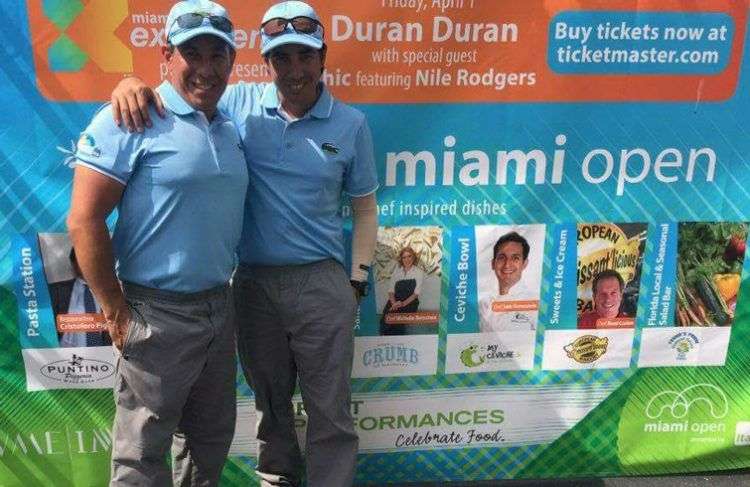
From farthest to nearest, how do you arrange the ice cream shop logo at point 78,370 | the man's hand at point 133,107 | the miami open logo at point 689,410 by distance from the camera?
the miami open logo at point 689,410, the ice cream shop logo at point 78,370, the man's hand at point 133,107

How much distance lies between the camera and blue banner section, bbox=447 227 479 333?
2.62 metres

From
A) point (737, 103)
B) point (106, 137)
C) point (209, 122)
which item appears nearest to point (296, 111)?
point (209, 122)

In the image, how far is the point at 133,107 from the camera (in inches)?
69.6

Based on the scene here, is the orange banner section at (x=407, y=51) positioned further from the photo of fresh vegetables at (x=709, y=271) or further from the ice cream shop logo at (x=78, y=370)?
the ice cream shop logo at (x=78, y=370)

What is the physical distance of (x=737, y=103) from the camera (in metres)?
2.54

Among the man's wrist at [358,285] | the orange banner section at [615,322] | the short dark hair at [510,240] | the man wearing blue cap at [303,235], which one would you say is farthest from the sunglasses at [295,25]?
the orange banner section at [615,322]

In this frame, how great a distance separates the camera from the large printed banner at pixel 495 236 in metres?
2.38

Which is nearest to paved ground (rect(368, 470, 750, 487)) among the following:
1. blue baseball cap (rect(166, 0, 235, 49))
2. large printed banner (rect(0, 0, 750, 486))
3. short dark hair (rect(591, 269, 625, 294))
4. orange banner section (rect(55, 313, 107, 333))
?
large printed banner (rect(0, 0, 750, 486))

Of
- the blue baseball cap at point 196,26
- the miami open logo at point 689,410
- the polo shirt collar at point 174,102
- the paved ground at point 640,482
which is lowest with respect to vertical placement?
the paved ground at point 640,482

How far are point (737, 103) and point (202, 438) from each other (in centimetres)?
241

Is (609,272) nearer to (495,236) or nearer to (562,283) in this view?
(562,283)

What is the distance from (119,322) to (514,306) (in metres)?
1.57

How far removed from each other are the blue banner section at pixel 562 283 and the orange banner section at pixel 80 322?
1810 millimetres

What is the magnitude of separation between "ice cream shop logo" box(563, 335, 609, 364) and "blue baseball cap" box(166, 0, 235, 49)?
186 centimetres
